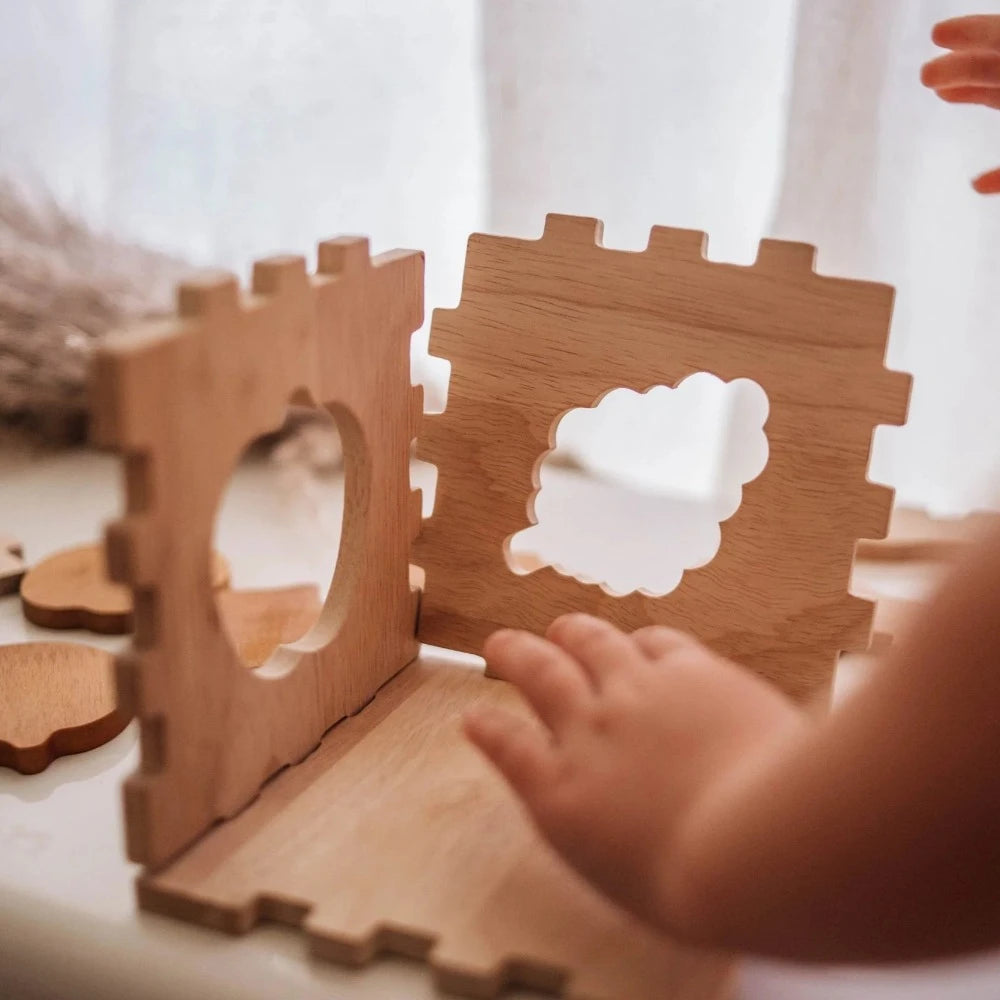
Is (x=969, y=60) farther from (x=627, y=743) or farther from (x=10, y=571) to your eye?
(x=10, y=571)

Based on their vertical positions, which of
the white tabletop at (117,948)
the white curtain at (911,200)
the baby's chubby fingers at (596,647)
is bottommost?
Answer: the white tabletop at (117,948)

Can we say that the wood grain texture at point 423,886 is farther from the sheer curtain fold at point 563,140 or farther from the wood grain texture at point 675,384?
the sheer curtain fold at point 563,140

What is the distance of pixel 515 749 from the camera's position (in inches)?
15.9

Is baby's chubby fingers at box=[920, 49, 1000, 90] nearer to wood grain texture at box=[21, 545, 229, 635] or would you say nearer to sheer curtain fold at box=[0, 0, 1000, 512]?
sheer curtain fold at box=[0, 0, 1000, 512]

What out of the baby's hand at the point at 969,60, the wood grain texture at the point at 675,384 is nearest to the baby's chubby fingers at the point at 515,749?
the wood grain texture at the point at 675,384

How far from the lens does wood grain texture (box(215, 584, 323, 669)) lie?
621 millimetres

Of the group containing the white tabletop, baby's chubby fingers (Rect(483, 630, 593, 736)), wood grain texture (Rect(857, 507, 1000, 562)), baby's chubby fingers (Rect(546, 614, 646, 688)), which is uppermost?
baby's chubby fingers (Rect(546, 614, 646, 688))

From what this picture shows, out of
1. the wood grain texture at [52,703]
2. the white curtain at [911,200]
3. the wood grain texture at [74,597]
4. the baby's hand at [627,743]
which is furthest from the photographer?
the white curtain at [911,200]

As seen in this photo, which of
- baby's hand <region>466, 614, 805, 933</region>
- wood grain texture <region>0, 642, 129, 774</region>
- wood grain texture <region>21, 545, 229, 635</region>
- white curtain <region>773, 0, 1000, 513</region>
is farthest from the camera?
white curtain <region>773, 0, 1000, 513</region>

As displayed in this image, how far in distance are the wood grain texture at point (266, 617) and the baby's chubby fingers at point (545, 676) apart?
0.67 feet

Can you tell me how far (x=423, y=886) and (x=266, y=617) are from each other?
26 cm

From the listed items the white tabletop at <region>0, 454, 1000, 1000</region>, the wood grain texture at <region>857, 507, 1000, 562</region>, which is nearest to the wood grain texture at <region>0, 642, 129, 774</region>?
the white tabletop at <region>0, 454, 1000, 1000</region>

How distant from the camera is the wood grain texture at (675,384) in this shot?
1.73 feet

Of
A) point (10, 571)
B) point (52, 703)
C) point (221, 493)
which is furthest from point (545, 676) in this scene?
point (10, 571)
